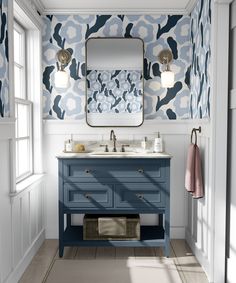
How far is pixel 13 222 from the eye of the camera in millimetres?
2947

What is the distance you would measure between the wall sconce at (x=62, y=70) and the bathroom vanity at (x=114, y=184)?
2.92 feet

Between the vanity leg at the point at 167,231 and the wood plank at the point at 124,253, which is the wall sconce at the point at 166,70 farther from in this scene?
the wood plank at the point at 124,253

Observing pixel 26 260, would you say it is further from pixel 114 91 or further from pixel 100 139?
pixel 114 91

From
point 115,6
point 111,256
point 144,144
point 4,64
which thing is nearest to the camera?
point 4,64

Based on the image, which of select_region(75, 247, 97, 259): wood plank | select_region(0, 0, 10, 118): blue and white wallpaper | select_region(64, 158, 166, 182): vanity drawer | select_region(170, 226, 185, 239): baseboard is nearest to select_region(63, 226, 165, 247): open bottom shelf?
select_region(75, 247, 97, 259): wood plank

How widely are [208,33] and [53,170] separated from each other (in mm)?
2143

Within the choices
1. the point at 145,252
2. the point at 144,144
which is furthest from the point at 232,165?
the point at 145,252

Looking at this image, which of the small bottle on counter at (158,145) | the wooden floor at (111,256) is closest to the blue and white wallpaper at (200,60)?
the small bottle on counter at (158,145)

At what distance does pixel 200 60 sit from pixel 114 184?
1.41 metres

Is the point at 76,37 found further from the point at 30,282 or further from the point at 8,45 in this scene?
the point at 30,282

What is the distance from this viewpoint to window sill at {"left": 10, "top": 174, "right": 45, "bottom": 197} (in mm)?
3034

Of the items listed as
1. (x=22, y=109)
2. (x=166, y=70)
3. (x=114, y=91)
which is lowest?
(x=22, y=109)

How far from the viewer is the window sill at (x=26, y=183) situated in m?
3.03

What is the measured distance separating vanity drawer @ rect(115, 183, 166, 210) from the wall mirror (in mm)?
874
